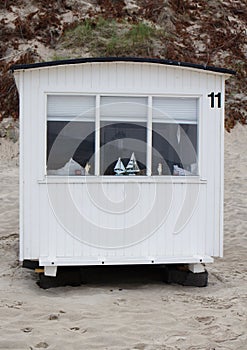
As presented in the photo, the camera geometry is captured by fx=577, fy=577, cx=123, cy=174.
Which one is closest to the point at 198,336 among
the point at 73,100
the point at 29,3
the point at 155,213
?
the point at 155,213

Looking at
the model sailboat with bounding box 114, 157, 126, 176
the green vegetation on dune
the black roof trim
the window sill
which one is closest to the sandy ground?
the window sill

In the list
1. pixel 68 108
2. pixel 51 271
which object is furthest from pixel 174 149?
pixel 51 271

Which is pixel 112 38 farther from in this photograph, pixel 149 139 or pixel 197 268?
pixel 197 268

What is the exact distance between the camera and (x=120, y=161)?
756 cm

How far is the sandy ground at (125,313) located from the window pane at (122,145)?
158 cm

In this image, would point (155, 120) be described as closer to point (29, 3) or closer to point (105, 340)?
point (105, 340)

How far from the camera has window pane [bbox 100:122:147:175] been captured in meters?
7.46

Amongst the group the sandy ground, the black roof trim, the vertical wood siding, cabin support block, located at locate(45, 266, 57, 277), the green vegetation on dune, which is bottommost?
the sandy ground

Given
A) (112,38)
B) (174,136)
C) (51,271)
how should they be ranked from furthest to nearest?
(112,38)
(174,136)
(51,271)

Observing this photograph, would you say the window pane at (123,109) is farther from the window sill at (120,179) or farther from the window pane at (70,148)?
the window sill at (120,179)

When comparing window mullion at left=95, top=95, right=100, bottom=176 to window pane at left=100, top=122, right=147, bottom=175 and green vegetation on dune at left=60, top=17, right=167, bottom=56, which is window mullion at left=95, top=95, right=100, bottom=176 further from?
green vegetation on dune at left=60, top=17, right=167, bottom=56

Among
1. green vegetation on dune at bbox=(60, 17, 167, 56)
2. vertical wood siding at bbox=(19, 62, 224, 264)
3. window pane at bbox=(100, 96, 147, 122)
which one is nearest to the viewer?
vertical wood siding at bbox=(19, 62, 224, 264)

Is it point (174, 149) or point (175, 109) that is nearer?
point (175, 109)

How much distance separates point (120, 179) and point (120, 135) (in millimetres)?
578
